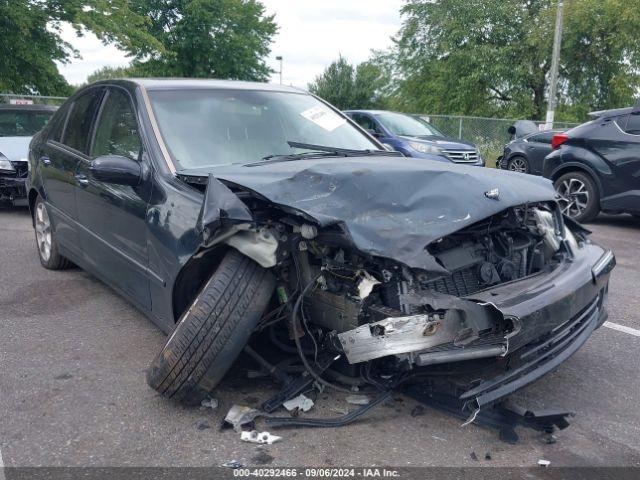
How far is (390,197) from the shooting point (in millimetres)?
3080

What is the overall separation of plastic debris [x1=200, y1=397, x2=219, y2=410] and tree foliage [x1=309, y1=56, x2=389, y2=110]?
3416 cm

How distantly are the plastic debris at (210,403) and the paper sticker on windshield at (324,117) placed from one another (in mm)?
2137

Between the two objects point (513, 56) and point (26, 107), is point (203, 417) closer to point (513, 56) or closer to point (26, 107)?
point (26, 107)

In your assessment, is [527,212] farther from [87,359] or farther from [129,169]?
[87,359]

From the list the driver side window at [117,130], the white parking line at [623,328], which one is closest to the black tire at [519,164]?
the white parking line at [623,328]

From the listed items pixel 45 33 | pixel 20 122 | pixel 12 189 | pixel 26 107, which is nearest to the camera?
pixel 12 189

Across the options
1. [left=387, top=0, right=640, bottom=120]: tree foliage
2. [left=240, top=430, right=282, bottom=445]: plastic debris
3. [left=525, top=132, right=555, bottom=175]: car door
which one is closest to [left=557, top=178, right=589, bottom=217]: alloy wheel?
[left=525, top=132, right=555, bottom=175]: car door

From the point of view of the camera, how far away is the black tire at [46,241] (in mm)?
5579

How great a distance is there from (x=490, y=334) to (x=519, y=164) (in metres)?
10.2

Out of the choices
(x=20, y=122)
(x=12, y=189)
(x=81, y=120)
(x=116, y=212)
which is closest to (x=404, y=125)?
(x=20, y=122)

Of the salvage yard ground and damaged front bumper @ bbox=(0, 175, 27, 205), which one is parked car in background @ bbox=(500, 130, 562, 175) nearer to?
the salvage yard ground

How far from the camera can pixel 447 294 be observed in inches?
112

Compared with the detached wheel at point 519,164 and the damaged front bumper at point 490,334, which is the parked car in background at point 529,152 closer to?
the detached wheel at point 519,164

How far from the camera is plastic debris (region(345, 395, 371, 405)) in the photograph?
3.30 m
